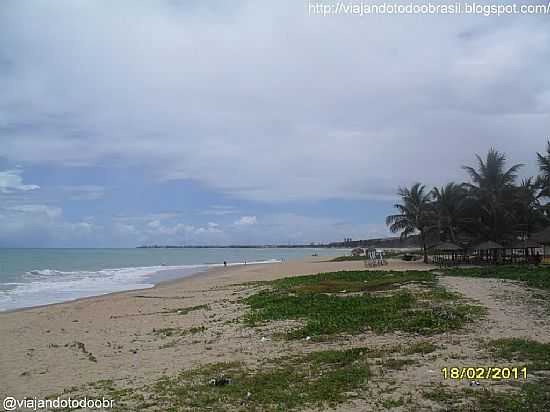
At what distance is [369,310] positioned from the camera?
12297 millimetres

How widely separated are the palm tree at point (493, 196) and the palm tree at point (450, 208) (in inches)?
44.4

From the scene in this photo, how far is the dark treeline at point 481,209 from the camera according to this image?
116ft

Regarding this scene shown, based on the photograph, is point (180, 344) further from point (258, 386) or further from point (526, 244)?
point (526, 244)

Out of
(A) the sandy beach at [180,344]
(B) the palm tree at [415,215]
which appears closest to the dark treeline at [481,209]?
(B) the palm tree at [415,215]

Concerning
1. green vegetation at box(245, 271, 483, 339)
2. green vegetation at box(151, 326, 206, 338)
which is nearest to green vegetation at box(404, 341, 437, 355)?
green vegetation at box(245, 271, 483, 339)

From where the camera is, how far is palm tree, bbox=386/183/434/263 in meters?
39.7

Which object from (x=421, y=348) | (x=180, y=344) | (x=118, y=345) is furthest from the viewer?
(x=118, y=345)

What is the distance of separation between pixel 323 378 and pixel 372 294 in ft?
29.8

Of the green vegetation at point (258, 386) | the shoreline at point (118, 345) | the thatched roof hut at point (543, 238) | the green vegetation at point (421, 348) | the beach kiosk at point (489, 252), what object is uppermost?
the thatched roof hut at point (543, 238)

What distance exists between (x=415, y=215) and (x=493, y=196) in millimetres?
6413

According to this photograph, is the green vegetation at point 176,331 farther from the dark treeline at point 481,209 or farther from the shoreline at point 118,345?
the dark treeline at point 481,209

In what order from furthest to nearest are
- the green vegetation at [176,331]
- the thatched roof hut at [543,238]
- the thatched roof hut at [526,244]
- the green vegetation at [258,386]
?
the thatched roof hut at [526,244] < the thatched roof hut at [543,238] < the green vegetation at [176,331] < the green vegetation at [258,386]

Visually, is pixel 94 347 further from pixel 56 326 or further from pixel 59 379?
pixel 56 326

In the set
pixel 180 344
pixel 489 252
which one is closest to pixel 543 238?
pixel 489 252
